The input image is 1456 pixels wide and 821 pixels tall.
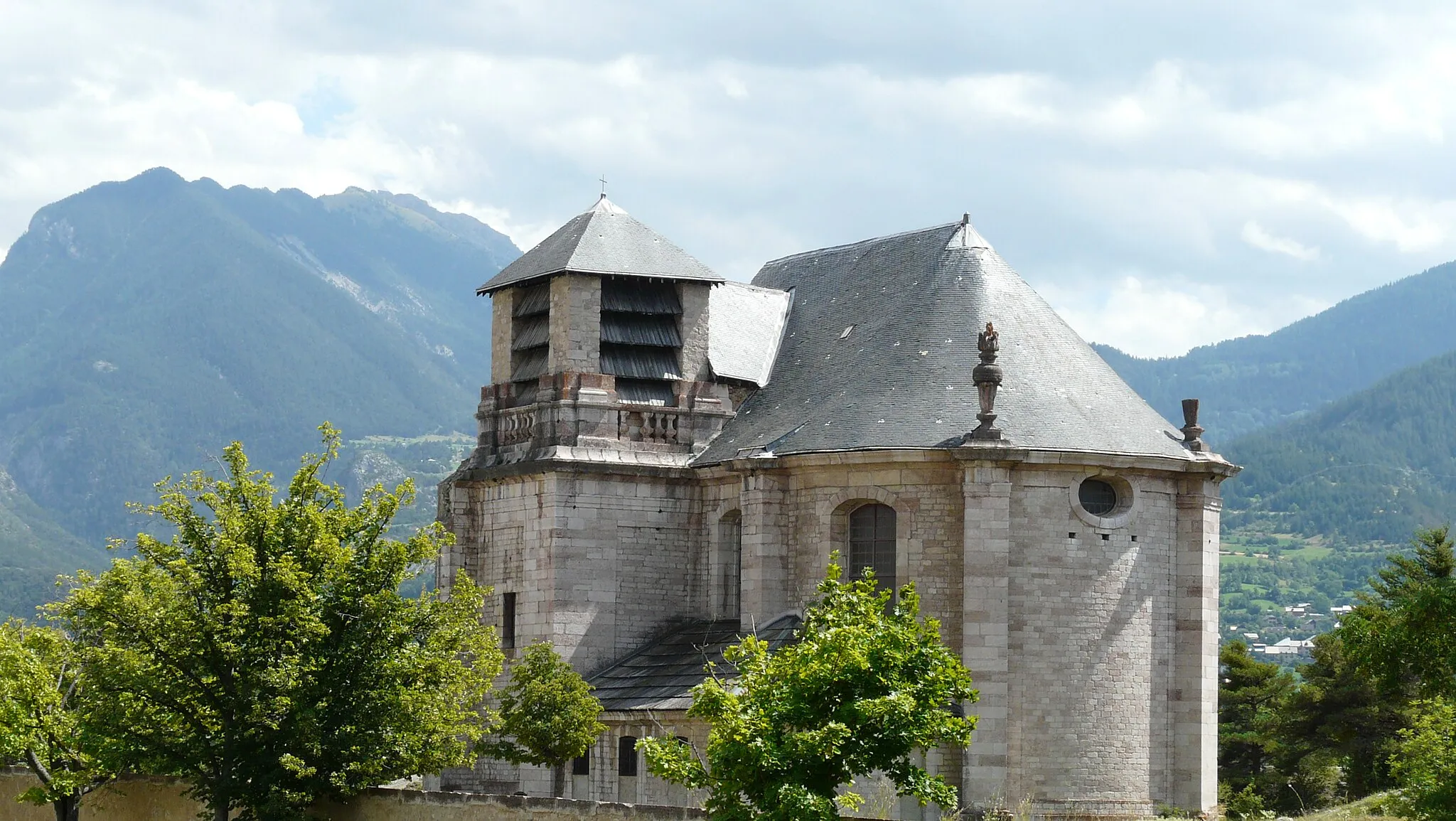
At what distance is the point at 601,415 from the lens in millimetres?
48344

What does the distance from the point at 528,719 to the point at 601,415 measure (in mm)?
8482

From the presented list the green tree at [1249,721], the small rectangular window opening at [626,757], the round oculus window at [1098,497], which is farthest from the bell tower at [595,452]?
the green tree at [1249,721]

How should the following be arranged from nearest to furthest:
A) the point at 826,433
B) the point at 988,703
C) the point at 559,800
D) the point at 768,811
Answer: the point at 768,811
the point at 559,800
the point at 988,703
the point at 826,433

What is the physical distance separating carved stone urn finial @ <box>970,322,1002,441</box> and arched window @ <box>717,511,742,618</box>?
7.43 meters

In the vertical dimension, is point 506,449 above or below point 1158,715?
above

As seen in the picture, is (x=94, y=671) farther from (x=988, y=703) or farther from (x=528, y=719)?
(x=988, y=703)

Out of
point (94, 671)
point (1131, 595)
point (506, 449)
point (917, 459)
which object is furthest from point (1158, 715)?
point (94, 671)

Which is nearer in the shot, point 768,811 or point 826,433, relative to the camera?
point 768,811

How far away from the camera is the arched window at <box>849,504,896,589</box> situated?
1745 inches

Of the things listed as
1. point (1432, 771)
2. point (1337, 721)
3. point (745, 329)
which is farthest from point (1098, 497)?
point (1337, 721)

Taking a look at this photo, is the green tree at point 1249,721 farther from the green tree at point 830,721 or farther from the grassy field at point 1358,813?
the green tree at point 830,721

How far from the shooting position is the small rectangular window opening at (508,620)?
48781 millimetres

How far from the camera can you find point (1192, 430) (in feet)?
152

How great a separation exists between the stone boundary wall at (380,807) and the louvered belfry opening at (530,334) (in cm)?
1383
